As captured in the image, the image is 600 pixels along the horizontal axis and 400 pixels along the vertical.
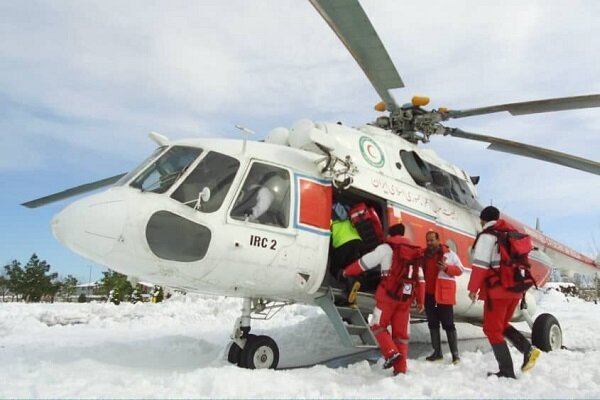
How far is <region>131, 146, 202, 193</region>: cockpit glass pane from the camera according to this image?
510cm

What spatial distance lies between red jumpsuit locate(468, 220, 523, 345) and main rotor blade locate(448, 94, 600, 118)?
2.77m

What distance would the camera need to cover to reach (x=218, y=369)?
441 centimetres

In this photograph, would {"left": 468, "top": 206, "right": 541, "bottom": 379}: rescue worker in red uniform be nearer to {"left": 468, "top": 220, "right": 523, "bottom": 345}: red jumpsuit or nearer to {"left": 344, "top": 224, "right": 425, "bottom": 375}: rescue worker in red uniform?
{"left": 468, "top": 220, "right": 523, "bottom": 345}: red jumpsuit

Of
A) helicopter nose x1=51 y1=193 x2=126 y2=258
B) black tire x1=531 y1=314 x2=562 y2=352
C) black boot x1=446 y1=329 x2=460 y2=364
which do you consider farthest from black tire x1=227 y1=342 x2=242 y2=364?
black tire x1=531 y1=314 x2=562 y2=352

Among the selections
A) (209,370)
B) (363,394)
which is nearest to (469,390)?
(363,394)

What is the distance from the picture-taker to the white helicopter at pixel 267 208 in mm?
4766

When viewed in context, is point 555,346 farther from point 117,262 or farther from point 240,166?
point 117,262

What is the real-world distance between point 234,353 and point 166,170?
2183 millimetres

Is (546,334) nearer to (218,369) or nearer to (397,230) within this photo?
(397,230)

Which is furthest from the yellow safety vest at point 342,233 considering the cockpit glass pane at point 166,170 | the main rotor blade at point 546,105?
the main rotor blade at point 546,105

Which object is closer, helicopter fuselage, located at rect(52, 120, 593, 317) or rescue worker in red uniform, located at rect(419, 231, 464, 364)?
helicopter fuselage, located at rect(52, 120, 593, 317)

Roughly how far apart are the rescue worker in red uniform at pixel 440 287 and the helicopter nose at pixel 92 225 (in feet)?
11.7

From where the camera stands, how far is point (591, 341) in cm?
891

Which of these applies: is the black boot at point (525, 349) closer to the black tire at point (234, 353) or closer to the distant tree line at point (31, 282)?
the black tire at point (234, 353)
